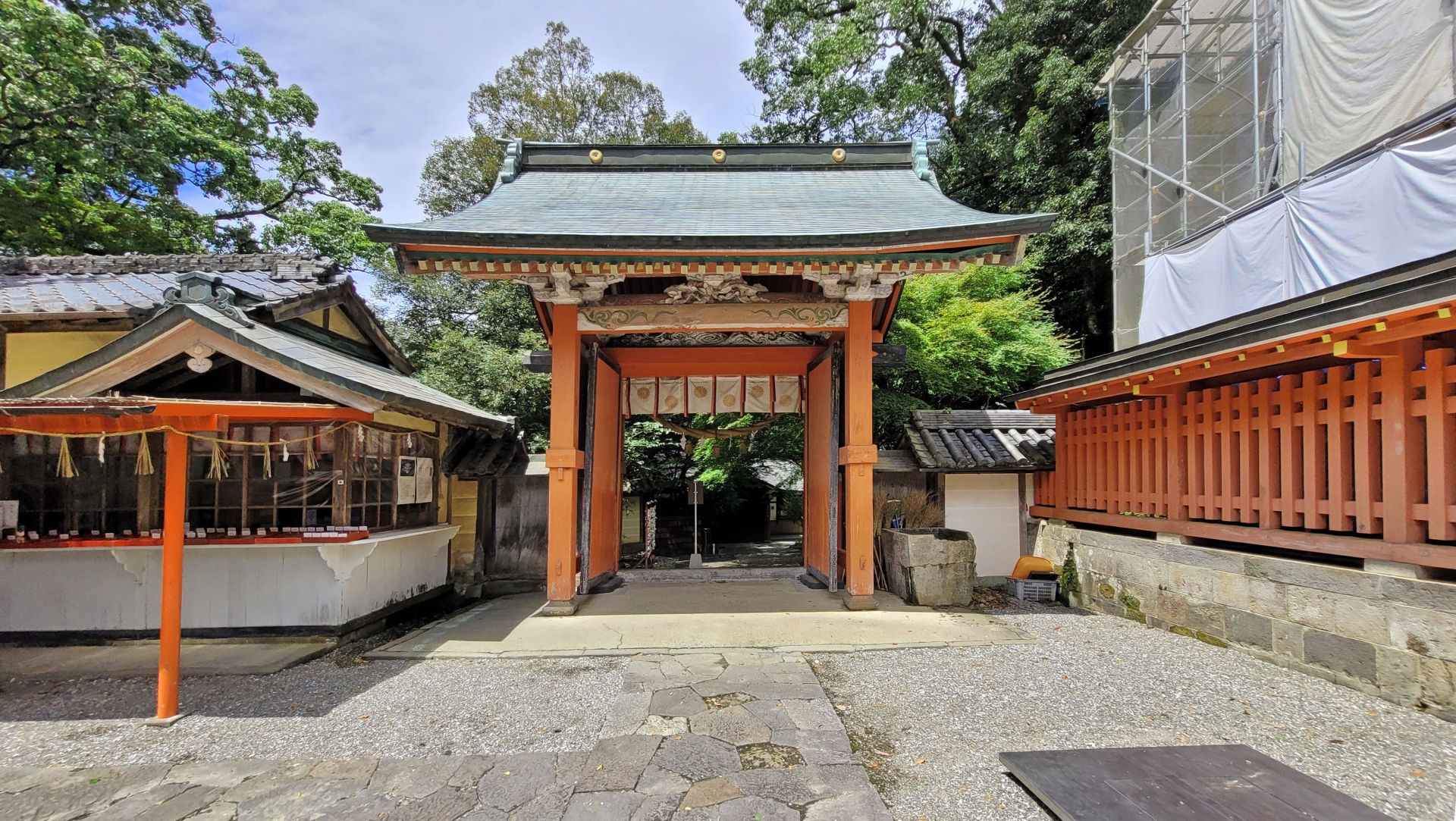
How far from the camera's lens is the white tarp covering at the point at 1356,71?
261 inches

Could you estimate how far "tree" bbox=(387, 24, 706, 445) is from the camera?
1355cm

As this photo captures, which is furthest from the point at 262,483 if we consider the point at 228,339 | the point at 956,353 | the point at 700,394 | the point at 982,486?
the point at 956,353

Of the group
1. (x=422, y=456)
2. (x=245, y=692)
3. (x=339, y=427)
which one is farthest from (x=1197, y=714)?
(x=422, y=456)

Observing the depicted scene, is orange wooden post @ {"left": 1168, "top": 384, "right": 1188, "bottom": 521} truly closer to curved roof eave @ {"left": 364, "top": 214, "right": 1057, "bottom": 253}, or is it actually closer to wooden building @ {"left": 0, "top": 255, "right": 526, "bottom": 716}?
curved roof eave @ {"left": 364, "top": 214, "right": 1057, "bottom": 253}

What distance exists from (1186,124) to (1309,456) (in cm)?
842

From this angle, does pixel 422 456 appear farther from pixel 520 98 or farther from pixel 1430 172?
pixel 520 98

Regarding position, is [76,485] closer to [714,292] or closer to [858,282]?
[714,292]

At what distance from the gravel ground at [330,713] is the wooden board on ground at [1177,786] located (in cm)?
238

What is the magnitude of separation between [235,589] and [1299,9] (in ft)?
46.5

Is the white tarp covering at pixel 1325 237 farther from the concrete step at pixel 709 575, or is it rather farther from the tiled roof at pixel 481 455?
the tiled roof at pixel 481 455

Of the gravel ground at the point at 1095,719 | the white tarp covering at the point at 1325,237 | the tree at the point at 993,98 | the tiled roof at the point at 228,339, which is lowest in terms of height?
the gravel ground at the point at 1095,719

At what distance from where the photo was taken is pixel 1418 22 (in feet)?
22.1

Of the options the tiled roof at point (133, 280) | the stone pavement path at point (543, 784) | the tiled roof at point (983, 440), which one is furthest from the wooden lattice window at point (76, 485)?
the tiled roof at point (983, 440)

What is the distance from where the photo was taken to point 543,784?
9.78 feet
